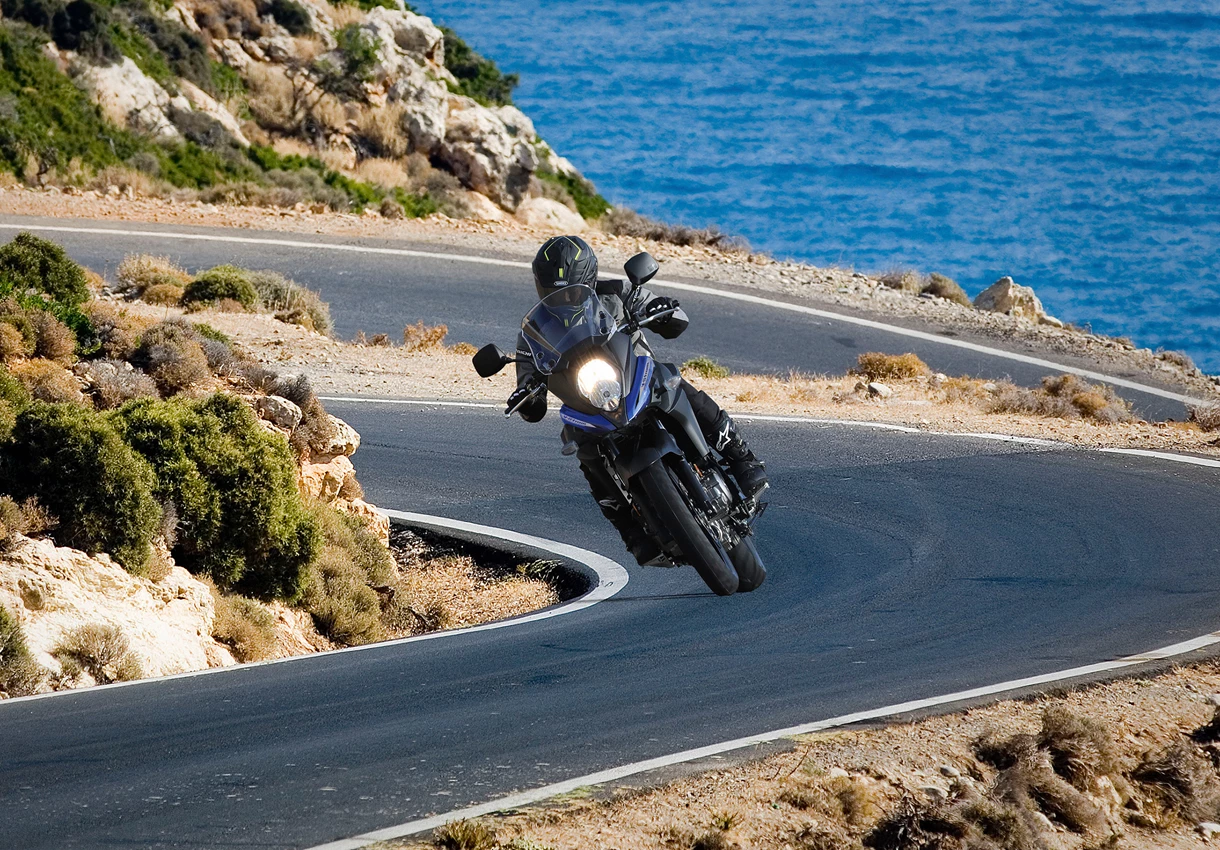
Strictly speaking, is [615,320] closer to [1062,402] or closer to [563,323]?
[563,323]

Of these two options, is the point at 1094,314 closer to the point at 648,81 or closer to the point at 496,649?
the point at 648,81

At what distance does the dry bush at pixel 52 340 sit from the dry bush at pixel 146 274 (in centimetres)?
1213

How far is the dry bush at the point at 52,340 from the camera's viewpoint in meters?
14.3

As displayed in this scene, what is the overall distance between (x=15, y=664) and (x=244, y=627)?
2561mm

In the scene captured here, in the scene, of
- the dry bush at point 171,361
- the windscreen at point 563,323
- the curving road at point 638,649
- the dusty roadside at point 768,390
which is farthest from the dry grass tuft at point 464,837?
the dusty roadside at point 768,390

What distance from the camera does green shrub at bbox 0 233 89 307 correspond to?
17.4 meters

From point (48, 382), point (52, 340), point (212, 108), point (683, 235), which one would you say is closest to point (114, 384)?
point (48, 382)

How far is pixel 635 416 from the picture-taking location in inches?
375

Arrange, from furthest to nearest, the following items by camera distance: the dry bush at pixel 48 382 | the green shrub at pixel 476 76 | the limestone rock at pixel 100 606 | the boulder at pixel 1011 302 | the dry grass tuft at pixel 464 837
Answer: the green shrub at pixel 476 76 < the boulder at pixel 1011 302 < the dry bush at pixel 48 382 < the limestone rock at pixel 100 606 < the dry grass tuft at pixel 464 837

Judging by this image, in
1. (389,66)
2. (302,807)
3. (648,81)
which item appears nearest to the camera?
(302,807)

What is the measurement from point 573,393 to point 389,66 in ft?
118

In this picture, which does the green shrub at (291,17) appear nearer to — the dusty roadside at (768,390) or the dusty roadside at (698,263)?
the dusty roadside at (698,263)

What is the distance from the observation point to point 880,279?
35719 mm

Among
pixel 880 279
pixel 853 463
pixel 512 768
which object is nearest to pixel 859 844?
pixel 512 768
